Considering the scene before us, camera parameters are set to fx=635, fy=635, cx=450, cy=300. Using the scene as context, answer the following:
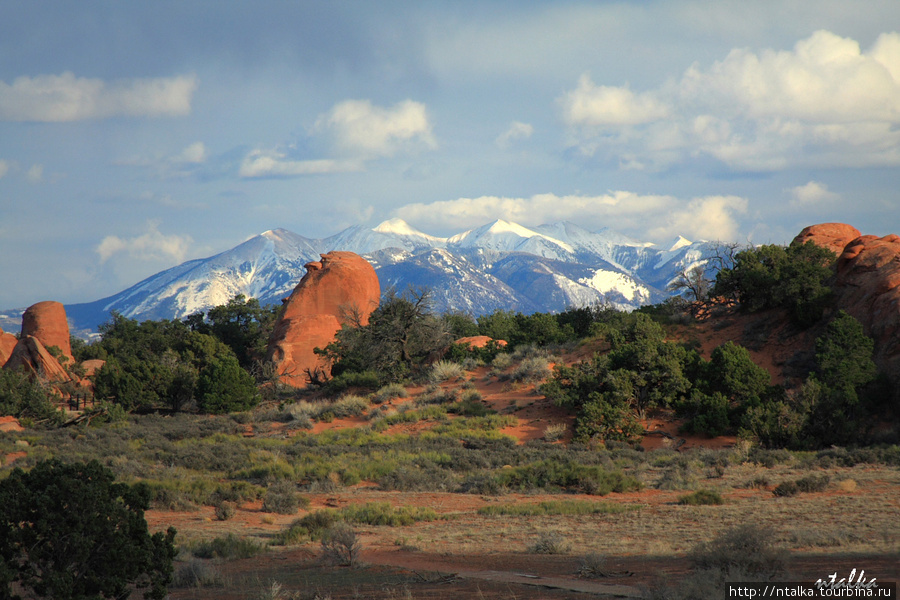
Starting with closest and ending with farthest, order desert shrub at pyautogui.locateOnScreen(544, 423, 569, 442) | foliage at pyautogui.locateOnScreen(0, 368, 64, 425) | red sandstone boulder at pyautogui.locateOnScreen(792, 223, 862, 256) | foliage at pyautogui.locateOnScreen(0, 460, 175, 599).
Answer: foliage at pyautogui.locateOnScreen(0, 460, 175, 599) < desert shrub at pyautogui.locateOnScreen(544, 423, 569, 442) < foliage at pyautogui.locateOnScreen(0, 368, 64, 425) < red sandstone boulder at pyautogui.locateOnScreen(792, 223, 862, 256)

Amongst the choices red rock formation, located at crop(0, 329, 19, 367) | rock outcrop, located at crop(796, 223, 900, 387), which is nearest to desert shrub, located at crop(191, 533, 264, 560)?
rock outcrop, located at crop(796, 223, 900, 387)

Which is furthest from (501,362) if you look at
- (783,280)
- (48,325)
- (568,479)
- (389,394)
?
(48,325)

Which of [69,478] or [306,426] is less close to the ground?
[69,478]

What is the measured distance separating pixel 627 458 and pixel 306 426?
45.6 ft

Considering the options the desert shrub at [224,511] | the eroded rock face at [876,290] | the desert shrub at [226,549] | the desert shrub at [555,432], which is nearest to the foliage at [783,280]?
the eroded rock face at [876,290]

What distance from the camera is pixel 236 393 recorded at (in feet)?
108

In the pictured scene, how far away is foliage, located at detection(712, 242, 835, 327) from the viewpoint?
26.8m

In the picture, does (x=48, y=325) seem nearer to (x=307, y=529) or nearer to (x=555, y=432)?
(x=555, y=432)

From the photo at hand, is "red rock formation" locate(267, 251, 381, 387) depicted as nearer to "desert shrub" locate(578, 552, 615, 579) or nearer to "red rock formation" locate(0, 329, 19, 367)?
"red rock formation" locate(0, 329, 19, 367)

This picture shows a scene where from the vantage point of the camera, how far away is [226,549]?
9742mm

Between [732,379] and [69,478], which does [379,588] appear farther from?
[732,379]

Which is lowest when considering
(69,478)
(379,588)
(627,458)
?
(627,458)

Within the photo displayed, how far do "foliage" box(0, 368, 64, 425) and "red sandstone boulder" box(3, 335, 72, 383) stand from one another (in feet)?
32.4

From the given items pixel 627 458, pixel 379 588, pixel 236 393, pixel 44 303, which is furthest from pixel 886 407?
pixel 44 303
